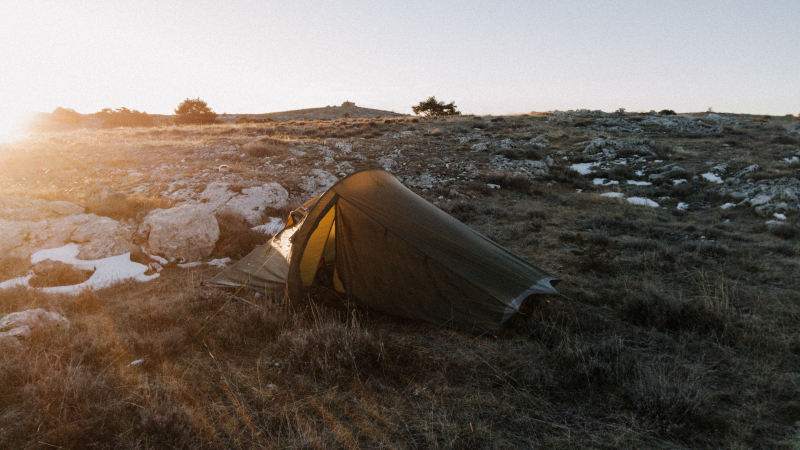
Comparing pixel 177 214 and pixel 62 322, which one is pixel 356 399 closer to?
pixel 62 322

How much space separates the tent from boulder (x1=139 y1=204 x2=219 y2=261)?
257cm

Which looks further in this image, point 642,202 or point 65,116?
point 65,116

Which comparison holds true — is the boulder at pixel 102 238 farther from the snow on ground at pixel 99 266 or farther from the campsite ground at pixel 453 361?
the campsite ground at pixel 453 361

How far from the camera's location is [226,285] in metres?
5.66

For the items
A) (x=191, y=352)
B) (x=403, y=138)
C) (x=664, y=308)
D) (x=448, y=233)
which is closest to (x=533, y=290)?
(x=448, y=233)

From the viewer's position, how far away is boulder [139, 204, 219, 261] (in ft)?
22.7

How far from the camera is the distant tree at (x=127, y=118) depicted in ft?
119

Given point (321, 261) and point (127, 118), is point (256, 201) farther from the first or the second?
point (127, 118)

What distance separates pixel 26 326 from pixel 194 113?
3895 cm

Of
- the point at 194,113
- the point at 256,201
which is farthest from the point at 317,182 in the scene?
the point at 194,113

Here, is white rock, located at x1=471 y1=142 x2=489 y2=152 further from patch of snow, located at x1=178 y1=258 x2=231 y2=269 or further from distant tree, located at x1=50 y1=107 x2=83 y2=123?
distant tree, located at x1=50 y1=107 x2=83 y2=123

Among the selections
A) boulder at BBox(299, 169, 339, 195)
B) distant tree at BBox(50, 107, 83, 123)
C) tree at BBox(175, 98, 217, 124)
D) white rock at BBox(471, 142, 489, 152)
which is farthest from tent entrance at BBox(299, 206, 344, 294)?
distant tree at BBox(50, 107, 83, 123)

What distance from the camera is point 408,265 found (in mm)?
4645

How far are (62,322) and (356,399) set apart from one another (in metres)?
3.92
